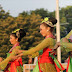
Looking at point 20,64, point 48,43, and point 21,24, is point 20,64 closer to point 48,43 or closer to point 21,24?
point 48,43

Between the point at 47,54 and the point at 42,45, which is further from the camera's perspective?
the point at 47,54

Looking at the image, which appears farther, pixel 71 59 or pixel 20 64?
pixel 20 64

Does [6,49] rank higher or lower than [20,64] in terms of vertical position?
lower

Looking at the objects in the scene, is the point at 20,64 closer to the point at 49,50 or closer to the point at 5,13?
the point at 49,50

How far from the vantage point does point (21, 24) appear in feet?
123

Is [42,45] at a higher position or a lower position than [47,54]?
higher

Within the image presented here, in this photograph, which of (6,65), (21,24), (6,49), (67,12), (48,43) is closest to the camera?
(48,43)

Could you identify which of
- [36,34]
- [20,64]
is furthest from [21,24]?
[20,64]

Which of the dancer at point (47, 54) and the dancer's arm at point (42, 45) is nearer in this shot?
the dancer's arm at point (42, 45)

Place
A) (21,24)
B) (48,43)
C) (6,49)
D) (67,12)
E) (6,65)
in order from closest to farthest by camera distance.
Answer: (48,43), (6,65), (6,49), (21,24), (67,12)

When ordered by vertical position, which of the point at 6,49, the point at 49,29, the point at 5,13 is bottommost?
the point at 6,49

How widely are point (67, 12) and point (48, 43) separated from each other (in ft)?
202

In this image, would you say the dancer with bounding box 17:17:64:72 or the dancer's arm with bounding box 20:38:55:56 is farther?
the dancer with bounding box 17:17:64:72

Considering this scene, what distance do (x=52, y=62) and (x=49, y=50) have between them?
0.85ft
